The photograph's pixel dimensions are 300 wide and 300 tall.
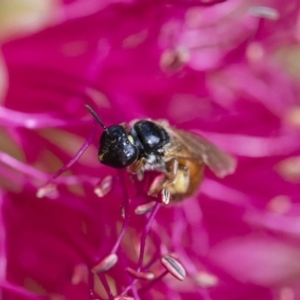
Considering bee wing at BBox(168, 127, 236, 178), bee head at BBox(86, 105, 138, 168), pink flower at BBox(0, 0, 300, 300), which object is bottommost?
pink flower at BBox(0, 0, 300, 300)

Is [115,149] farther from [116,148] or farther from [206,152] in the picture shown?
[206,152]

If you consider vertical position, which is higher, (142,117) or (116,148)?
(116,148)

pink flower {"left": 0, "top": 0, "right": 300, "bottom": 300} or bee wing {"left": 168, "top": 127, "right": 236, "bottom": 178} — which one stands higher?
bee wing {"left": 168, "top": 127, "right": 236, "bottom": 178}

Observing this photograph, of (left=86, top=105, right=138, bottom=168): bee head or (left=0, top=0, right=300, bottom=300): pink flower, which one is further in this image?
(left=0, top=0, right=300, bottom=300): pink flower

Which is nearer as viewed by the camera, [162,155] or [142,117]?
[162,155]

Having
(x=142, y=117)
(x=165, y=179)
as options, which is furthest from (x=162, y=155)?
(x=142, y=117)

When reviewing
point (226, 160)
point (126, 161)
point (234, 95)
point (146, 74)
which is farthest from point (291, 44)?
point (126, 161)
